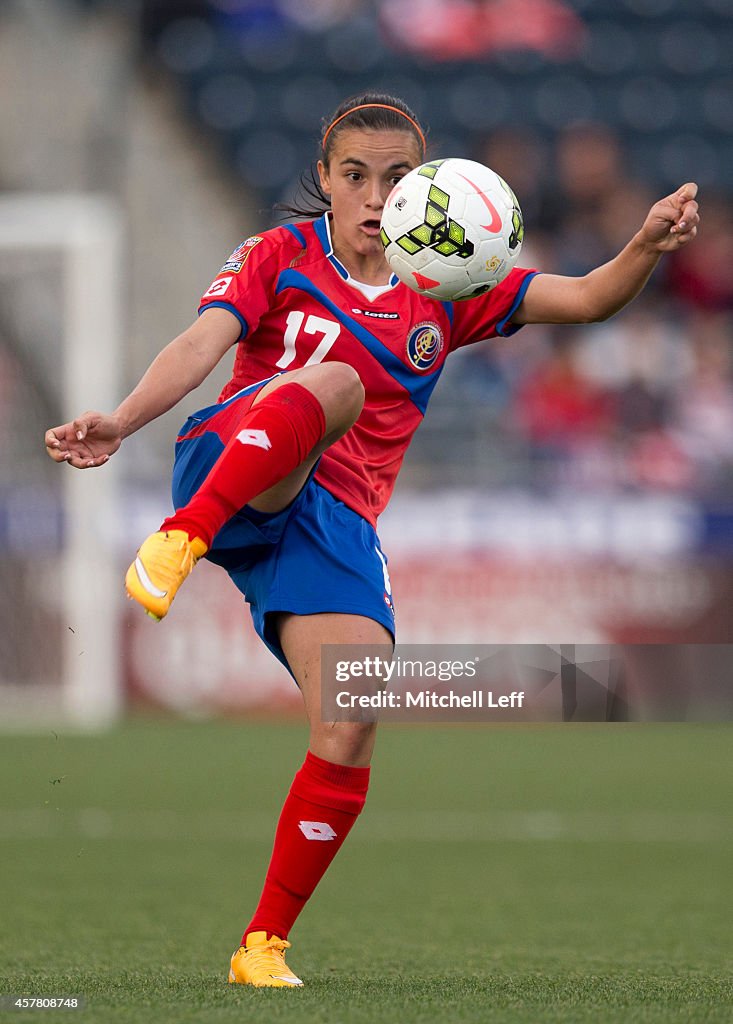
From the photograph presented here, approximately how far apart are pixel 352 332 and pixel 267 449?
502 mm

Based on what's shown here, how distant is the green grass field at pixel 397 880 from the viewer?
11.2ft

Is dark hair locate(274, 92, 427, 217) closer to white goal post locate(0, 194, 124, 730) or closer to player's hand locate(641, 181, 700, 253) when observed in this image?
player's hand locate(641, 181, 700, 253)

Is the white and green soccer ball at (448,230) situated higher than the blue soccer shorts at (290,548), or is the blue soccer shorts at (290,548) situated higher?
the white and green soccer ball at (448,230)

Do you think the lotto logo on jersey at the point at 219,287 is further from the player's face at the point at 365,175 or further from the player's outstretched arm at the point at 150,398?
the player's face at the point at 365,175

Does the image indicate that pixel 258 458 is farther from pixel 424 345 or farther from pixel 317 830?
pixel 317 830

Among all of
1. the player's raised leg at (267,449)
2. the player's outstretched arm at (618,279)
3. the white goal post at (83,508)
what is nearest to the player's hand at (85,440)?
the player's raised leg at (267,449)

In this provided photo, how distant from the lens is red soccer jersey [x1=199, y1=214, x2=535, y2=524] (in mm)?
3711

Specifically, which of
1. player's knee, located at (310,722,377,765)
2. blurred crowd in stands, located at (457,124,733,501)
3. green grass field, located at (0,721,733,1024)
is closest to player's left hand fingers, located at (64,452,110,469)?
player's knee, located at (310,722,377,765)

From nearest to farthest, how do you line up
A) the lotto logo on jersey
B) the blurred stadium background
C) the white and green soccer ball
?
the white and green soccer ball
the lotto logo on jersey
the blurred stadium background

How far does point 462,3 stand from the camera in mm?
14492

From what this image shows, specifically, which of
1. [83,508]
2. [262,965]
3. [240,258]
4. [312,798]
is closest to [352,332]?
[240,258]

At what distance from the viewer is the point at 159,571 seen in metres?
3.17

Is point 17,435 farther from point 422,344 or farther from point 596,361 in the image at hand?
point 422,344

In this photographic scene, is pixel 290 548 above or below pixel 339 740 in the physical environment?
above
